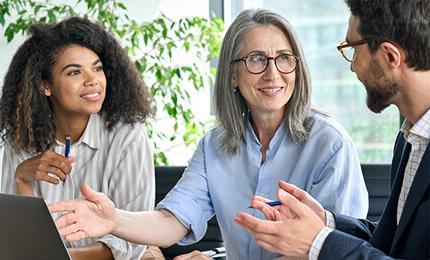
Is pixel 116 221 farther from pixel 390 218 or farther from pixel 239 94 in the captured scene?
pixel 390 218

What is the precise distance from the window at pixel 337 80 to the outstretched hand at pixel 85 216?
2567 mm

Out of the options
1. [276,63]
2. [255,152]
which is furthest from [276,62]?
[255,152]

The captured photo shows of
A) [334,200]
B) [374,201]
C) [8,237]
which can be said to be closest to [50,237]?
[8,237]

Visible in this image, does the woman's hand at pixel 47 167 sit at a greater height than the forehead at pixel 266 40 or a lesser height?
lesser

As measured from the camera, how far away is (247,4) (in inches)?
190

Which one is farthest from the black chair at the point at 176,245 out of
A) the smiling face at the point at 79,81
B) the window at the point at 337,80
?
the window at the point at 337,80

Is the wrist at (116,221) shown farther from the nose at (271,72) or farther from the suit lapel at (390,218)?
the suit lapel at (390,218)

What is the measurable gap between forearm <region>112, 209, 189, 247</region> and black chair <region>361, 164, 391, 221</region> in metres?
0.66

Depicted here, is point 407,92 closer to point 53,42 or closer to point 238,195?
point 238,195

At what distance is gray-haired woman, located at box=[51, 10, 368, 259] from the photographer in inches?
83.6

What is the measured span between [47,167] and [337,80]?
2282 mm

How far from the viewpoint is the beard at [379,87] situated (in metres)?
1.56

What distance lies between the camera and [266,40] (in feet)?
7.26

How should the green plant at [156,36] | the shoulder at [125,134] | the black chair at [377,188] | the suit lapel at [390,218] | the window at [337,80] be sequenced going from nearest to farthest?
1. the suit lapel at [390,218]
2. the black chair at [377,188]
3. the shoulder at [125,134]
4. the green plant at [156,36]
5. the window at [337,80]
